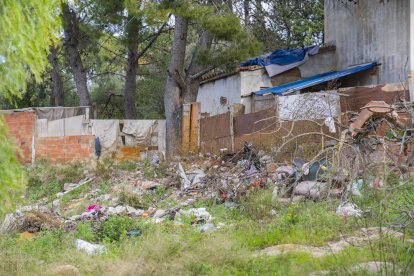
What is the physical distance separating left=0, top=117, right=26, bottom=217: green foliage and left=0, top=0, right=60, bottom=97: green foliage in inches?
11.5

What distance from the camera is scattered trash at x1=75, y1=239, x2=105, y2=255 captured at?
668 cm

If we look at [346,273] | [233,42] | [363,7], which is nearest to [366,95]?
[233,42]

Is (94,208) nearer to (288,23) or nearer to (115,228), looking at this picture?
(115,228)

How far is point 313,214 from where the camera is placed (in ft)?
26.0

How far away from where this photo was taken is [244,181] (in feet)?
32.9

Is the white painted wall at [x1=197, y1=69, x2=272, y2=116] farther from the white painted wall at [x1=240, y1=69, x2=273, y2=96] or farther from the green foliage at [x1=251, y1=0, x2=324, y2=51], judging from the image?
the green foliage at [x1=251, y1=0, x2=324, y2=51]

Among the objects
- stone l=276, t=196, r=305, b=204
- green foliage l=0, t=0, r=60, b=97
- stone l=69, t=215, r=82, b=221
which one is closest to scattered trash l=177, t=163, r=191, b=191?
stone l=69, t=215, r=82, b=221

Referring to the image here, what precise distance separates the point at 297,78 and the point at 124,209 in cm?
1020

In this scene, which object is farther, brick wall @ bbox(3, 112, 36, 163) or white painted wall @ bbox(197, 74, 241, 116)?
white painted wall @ bbox(197, 74, 241, 116)

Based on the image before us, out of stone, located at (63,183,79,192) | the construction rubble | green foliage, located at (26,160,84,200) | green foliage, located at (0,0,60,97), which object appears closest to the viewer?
green foliage, located at (0,0,60,97)

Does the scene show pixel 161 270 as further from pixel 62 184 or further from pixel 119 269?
pixel 62 184

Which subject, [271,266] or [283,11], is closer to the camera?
[271,266]

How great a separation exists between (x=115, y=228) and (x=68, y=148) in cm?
915

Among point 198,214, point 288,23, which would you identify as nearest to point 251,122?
point 198,214
